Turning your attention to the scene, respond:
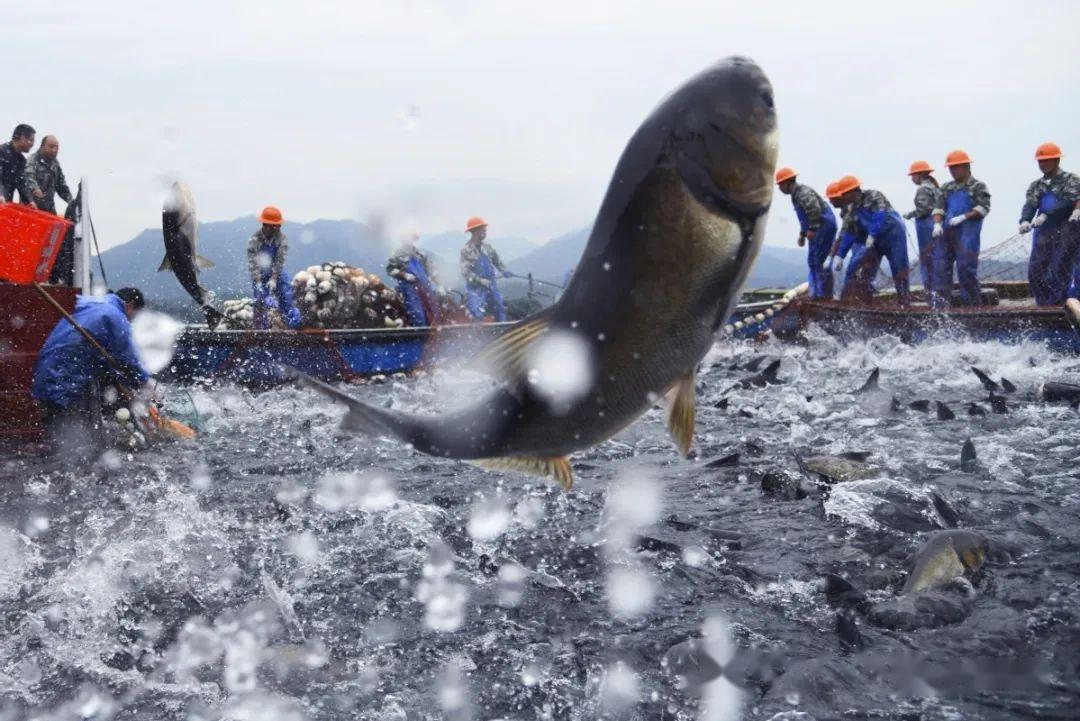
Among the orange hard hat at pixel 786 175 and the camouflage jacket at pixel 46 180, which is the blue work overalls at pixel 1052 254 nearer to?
the orange hard hat at pixel 786 175

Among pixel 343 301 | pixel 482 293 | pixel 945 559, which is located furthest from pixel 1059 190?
pixel 343 301

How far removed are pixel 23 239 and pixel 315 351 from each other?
5.95 m

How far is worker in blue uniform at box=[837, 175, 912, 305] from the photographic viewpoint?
1576 centimetres

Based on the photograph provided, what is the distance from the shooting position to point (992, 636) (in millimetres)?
3930

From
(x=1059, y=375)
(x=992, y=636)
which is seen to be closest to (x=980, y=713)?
(x=992, y=636)

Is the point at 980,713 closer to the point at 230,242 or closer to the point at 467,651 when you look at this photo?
the point at 467,651

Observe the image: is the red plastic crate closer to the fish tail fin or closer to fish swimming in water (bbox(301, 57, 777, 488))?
the fish tail fin

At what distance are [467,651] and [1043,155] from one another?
13416 millimetres

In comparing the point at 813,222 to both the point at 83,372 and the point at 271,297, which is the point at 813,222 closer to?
the point at 271,297

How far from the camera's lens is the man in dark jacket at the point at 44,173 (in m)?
13.3

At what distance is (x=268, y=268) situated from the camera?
15.0 meters

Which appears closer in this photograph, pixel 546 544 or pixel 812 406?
pixel 546 544

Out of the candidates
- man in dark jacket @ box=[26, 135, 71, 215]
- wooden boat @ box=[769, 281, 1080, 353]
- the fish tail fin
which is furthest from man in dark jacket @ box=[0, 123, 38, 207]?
wooden boat @ box=[769, 281, 1080, 353]

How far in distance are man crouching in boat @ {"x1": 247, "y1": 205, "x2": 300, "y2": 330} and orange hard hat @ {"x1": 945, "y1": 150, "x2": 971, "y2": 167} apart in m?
11.7
